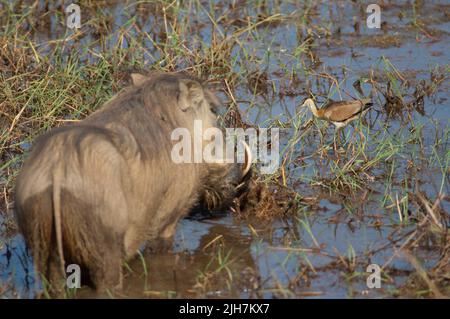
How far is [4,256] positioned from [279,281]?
4.92ft

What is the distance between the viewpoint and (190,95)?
524 centimetres

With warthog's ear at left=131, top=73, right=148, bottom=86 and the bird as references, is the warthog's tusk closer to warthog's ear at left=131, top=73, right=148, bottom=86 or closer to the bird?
warthog's ear at left=131, top=73, right=148, bottom=86

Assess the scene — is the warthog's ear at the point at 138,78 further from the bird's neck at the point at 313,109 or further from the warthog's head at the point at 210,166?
the bird's neck at the point at 313,109

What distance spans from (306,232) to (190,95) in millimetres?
1047

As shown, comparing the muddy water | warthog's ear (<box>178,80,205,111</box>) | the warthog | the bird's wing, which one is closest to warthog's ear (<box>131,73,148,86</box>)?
the warthog

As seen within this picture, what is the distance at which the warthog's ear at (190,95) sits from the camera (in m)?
5.16

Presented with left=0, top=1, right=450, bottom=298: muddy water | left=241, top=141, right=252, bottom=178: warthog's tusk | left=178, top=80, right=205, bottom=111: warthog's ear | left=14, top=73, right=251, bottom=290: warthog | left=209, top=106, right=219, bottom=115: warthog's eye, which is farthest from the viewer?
left=241, top=141, right=252, bottom=178: warthog's tusk

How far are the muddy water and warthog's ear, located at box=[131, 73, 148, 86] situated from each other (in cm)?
90

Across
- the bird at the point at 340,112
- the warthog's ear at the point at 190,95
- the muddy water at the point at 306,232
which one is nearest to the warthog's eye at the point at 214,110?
the warthog's ear at the point at 190,95

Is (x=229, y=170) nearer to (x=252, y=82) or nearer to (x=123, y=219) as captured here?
(x=123, y=219)

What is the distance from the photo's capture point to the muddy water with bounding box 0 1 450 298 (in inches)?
197

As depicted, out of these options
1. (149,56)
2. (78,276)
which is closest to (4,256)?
(78,276)

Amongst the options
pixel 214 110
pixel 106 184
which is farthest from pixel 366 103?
pixel 106 184

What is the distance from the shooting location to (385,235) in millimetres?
5594
